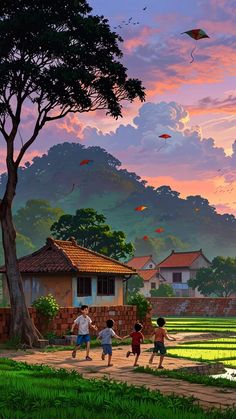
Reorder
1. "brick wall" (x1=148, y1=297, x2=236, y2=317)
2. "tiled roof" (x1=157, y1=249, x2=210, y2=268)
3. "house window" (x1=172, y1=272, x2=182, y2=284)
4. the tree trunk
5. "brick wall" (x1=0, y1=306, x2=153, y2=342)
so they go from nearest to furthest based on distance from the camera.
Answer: the tree trunk, "brick wall" (x1=0, y1=306, x2=153, y2=342), "brick wall" (x1=148, y1=297, x2=236, y2=317), "tiled roof" (x1=157, y1=249, x2=210, y2=268), "house window" (x1=172, y1=272, x2=182, y2=284)

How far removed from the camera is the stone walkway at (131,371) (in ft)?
37.2

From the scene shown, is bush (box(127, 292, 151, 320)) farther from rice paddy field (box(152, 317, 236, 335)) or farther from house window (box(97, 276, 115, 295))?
rice paddy field (box(152, 317, 236, 335))

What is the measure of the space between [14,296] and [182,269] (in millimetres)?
68647

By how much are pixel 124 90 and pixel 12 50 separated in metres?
4.89

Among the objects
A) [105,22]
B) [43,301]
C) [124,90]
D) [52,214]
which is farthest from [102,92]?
[52,214]

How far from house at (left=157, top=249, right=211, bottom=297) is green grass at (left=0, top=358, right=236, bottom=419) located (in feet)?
259

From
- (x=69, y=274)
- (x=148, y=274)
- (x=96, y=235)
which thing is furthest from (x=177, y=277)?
(x=69, y=274)

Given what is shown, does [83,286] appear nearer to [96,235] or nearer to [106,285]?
[106,285]

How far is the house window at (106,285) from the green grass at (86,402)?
85.6ft

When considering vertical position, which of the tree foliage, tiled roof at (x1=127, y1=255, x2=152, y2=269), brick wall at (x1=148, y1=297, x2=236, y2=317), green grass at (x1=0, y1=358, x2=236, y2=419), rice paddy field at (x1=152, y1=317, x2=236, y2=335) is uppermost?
the tree foliage

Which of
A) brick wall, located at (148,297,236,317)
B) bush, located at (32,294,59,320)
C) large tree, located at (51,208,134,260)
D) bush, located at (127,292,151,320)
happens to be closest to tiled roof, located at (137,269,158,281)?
brick wall, located at (148,297,236,317)

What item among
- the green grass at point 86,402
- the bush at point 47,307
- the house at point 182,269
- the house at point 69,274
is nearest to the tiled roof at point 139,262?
the house at point 182,269

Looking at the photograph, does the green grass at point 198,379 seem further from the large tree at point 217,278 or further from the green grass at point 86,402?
the large tree at point 217,278

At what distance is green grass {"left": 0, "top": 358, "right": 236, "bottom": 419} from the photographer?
8570 mm
